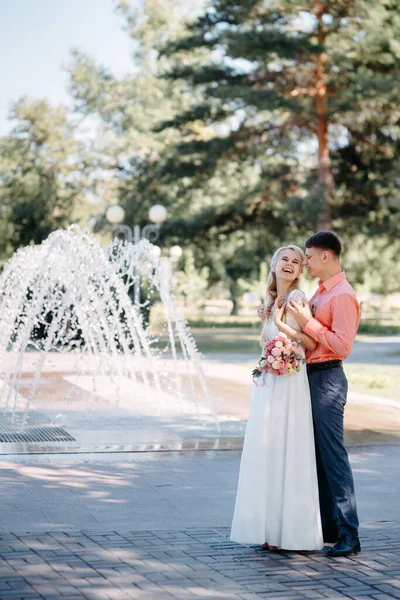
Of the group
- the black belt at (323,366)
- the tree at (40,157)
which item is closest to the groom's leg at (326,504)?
the black belt at (323,366)

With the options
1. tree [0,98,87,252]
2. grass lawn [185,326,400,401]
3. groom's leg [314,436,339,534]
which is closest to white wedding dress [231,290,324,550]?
groom's leg [314,436,339,534]

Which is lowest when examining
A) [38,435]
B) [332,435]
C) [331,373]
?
[38,435]

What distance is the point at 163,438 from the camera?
9.93 metres

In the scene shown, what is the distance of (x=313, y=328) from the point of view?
5520 millimetres

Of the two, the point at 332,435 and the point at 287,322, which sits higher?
the point at 287,322

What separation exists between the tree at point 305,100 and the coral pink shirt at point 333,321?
23.9 metres

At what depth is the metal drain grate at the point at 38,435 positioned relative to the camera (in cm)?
965

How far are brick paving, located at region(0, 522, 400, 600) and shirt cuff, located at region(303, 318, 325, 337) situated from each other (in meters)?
A: 1.25

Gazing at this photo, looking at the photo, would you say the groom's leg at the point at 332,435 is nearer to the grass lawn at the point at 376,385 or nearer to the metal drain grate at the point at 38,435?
the metal drain grate at the point at 38,435

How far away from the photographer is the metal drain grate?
9.65 meters

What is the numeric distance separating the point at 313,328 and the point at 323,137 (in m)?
27.7

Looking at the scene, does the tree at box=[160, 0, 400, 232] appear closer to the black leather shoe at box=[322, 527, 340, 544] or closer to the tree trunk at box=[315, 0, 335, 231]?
the tree trunk at box=[315, 0, 335, 231]

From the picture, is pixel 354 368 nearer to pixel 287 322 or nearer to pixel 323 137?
pixel 323 137

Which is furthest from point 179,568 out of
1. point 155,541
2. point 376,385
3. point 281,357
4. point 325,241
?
point 376,385
